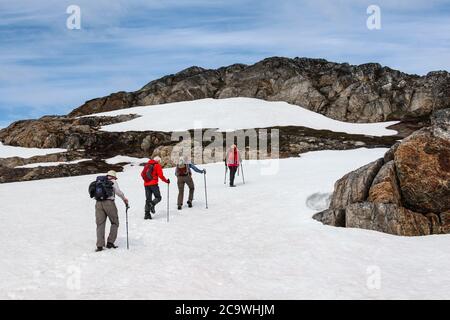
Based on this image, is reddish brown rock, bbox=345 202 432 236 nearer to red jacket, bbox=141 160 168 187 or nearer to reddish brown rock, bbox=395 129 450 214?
reddish brown rock, bbox=395 129 450 214

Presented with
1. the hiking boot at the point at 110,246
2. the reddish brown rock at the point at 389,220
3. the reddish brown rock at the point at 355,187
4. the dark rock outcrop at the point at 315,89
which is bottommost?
the hiking boot at the point at 110,246

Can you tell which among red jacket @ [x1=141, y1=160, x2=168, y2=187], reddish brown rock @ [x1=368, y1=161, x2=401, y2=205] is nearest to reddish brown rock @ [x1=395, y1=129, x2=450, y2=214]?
reddish brown rock @ [x1=368, y1=161, x2=401, y2=205]

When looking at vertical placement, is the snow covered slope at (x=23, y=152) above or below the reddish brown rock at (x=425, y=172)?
below

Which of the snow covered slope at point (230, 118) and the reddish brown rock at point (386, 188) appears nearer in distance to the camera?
the reddish brown rock at point (386, 188)

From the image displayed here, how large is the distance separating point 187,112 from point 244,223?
196 feet

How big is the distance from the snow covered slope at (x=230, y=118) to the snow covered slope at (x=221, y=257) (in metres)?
44.9

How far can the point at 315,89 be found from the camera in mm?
91500

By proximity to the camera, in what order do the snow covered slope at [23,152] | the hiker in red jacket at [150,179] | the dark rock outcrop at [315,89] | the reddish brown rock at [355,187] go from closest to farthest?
the reddish brown rock at [355,187]
the hiker in red jacket at [150,179]
the snow covered slope at [23,152]
the dark rock outcrop at [315,89]

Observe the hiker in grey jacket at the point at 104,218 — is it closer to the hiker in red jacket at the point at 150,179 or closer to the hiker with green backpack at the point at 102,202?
the hiker with green backpack at the point at 102,202

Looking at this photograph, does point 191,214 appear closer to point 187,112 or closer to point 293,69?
point 187,112

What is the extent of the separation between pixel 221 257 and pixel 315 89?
82.1m

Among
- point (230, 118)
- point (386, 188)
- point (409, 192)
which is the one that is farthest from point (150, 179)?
point (230, 118)

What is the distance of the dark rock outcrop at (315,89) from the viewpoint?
3248 inches

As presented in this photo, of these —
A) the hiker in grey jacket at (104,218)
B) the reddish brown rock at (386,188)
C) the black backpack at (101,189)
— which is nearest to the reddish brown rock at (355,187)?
the reddish brown rock at (386,188)
